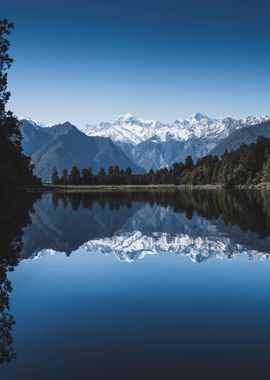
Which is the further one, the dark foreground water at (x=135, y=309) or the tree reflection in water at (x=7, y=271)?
the tree reflection in water at (x=7, y=271)

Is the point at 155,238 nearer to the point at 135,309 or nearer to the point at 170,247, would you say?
the point at 170,247

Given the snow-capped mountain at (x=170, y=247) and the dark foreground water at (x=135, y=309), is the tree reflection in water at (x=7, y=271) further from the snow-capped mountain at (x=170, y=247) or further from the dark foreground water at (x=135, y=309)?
the snow-capped mountain at (x=170, y=247)

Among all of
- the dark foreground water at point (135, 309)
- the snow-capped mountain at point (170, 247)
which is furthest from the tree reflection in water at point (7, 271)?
the snow-capped mountain at point (170, 247)

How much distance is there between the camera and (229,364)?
12.8 m

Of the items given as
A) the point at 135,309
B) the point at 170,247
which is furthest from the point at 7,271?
the point at 170,247

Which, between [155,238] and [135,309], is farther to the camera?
[155,238]

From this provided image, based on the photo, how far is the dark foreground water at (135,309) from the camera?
12.8 m

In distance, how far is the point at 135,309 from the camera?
1867cm

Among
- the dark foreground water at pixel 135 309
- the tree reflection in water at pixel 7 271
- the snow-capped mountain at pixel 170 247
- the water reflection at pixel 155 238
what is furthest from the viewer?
the water reflection at pixel 155 238

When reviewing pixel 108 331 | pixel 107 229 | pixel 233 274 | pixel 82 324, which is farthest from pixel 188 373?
pixel 107 229

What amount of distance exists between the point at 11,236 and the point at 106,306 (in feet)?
74.6

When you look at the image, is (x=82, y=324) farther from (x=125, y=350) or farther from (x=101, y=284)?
(x=101, y=284)

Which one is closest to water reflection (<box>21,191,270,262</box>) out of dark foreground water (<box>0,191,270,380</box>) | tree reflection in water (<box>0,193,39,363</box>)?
dark foreground water (<box>0,191,270,380</box>)

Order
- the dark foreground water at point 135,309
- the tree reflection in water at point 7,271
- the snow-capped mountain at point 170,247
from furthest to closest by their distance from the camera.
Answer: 1. the snow-capped mountain at point 170,247
2. the tree reflection in water at point 7,271
3. the dark foreground water at point 135,309
